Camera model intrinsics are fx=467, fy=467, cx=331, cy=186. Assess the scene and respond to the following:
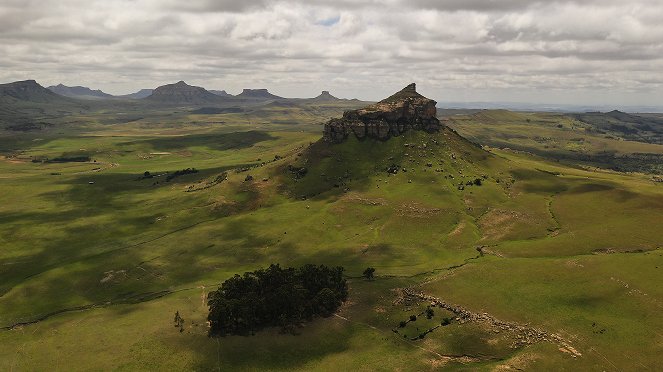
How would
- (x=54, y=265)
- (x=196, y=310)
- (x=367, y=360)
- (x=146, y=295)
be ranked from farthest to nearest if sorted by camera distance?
(x=54, y=265)
(x=146, y=295)
(x=196, y=310)
(x=367, y=360)

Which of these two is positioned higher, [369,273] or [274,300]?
[274,300]

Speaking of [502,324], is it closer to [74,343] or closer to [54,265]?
[74,343]

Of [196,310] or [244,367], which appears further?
[196,310]

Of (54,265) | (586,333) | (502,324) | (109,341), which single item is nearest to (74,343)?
(109,341)

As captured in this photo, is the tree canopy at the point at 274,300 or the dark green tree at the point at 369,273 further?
the dark green tree at the point at 369,273

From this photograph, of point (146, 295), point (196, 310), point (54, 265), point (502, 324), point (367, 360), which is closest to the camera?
point (367, 360)

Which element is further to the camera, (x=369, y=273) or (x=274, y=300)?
(x=369, y=273)

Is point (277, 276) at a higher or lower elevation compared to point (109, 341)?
higher

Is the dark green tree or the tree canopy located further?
the dark green tree
